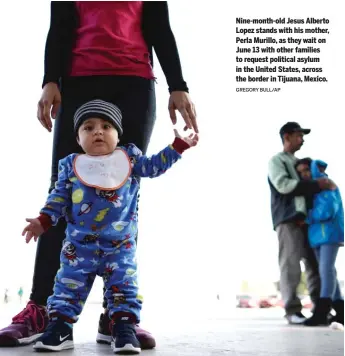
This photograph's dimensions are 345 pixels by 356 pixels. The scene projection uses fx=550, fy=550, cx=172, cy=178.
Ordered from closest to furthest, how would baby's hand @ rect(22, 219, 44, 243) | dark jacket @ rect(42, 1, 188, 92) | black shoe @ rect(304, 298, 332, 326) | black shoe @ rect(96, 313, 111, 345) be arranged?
baby's hand @ rect(22, 219, 44, 243) < black shoe @ rect(96, 313, 111, 345) < dark jacket @ rect(42, 1, 188, 92) < black shoe @ rect(304, 298, 332, 326)

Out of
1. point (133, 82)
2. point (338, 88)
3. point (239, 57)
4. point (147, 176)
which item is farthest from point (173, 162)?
point (239, 57)

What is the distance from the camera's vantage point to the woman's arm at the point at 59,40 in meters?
1.33

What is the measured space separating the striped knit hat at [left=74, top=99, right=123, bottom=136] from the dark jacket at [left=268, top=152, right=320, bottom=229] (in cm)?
132

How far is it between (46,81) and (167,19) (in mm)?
361

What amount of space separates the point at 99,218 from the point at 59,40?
49cm

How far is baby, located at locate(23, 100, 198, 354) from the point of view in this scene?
3.67 ft

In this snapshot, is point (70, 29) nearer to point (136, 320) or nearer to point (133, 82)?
point (133, 82)

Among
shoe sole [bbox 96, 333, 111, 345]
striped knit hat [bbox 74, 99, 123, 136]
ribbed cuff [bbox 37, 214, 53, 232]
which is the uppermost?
striped knit hat [bbox 74, 99, 123, 136]

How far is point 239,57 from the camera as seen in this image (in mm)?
1860

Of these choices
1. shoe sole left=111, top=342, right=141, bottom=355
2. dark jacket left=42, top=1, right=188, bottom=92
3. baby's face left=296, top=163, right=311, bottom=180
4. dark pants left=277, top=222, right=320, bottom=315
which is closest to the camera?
shoe sole left=111, top=342, right=141, bottom=355

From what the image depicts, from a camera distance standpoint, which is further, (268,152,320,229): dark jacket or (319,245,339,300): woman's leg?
(268,152,320,229): dark jacket

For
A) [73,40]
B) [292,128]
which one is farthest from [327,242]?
[73,40]

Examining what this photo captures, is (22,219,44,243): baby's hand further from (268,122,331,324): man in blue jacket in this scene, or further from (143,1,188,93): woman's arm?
(268,122,331,324): man in blue jacket

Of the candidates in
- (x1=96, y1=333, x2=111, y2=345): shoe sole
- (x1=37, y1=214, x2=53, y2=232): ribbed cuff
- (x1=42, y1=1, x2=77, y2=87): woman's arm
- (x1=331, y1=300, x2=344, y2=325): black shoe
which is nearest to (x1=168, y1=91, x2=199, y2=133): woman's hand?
(x1=42, y1=1, x2=77, y2=87): woman's arm
